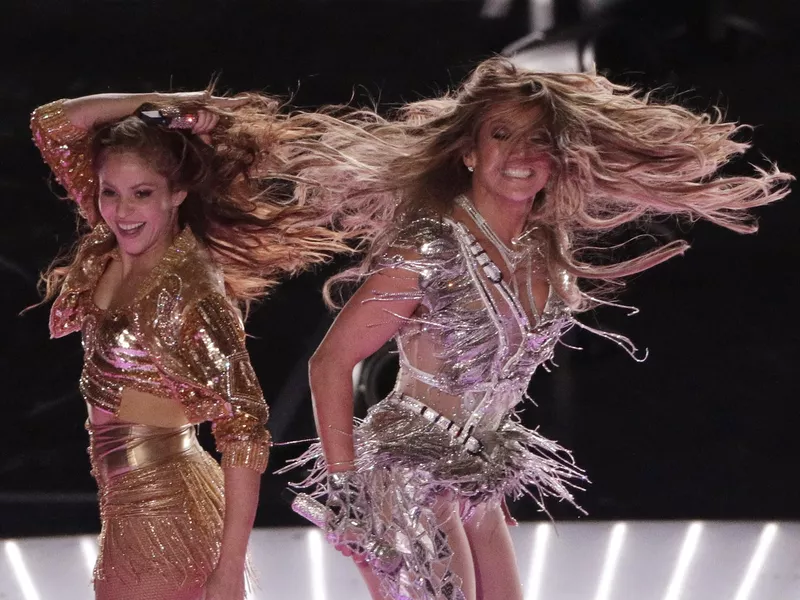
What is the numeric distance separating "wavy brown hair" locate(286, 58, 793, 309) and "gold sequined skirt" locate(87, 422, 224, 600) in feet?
1.65

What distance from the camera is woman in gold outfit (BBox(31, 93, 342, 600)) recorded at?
2.09 meters

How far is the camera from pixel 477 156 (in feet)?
7.75

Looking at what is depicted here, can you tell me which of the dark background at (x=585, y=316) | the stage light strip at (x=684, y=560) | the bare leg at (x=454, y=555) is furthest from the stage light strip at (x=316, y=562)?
the bare leg at (x=454, y=555)

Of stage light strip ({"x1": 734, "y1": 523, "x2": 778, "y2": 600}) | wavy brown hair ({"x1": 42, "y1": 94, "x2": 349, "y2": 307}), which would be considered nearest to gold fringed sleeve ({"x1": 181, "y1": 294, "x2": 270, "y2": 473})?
wavy brown hair ({"x1": 42, "y1": 94, "x2": 349, "y2": 307})

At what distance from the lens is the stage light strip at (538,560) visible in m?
3.38

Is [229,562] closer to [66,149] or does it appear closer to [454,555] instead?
[454,555]

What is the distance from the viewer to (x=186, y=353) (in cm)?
211

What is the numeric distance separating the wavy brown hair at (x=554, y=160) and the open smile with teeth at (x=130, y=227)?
1.42 ft

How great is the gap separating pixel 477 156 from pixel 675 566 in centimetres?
181

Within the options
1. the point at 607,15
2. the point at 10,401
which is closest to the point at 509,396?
the point at 607,15

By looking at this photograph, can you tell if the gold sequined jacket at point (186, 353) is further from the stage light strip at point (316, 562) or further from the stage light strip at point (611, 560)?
the stage light strip at point (611, 560)

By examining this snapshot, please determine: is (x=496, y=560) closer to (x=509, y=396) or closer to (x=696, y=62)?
(x=509, y=396)

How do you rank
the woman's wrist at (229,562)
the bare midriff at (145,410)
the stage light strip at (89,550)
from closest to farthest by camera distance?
1. the woman's wrist at (229,562)
2. the bare midriff at (145,410)
3. the stage light strip at (89,550)

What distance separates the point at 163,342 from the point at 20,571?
1.82m
